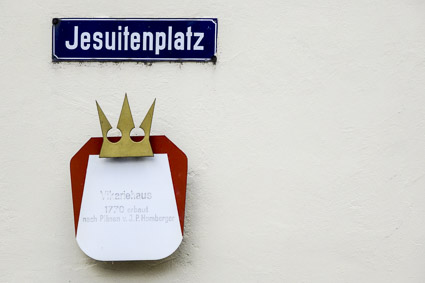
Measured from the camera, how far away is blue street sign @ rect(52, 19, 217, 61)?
2.08 m

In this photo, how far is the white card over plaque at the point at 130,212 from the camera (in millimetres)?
1946

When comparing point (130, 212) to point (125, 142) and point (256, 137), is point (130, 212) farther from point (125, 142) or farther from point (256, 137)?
point (256, 137)

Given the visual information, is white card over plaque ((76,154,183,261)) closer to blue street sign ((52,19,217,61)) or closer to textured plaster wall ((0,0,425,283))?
textured plaster wall ((0,0,425,283))

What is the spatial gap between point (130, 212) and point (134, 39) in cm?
56

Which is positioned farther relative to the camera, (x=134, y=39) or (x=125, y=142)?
(x=134, y=39)

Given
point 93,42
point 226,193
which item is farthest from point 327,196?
point 93,42

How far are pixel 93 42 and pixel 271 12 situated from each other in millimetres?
580

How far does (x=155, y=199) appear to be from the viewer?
6.43 ft

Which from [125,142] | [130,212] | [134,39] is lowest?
[130,212]

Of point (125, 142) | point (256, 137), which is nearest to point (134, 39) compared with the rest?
point (125, 142)

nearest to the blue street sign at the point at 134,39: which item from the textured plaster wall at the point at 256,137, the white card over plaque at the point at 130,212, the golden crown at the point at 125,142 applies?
the textured plaster wall at the point at 256,137

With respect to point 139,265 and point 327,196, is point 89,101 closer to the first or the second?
point 139,265

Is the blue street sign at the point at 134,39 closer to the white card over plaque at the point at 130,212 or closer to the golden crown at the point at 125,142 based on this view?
the golden crown at the point at 125,142

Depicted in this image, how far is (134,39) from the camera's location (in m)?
2.09
